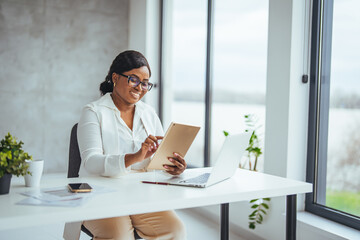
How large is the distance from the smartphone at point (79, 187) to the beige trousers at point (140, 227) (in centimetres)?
25

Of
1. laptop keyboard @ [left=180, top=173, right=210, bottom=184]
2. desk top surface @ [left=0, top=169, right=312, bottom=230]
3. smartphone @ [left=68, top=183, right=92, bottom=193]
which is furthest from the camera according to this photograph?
laptop keyboard @ [left=180, top=173, right=210, bottom=184]

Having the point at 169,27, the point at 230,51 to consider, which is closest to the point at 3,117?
the point at 169,27

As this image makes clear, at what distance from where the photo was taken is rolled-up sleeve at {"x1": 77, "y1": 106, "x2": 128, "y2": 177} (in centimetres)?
185

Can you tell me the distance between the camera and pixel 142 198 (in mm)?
1454

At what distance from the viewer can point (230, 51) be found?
3568 millimetres

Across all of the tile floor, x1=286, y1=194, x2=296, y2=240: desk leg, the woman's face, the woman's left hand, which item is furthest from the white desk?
the tile floor

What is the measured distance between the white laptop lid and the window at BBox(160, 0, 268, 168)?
1.33 m

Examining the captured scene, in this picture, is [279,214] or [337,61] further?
[279,214]

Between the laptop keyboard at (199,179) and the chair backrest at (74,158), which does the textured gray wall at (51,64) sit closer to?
the chair backrest at (74,158)

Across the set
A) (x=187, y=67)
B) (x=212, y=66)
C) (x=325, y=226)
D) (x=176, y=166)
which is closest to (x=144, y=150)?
(x=176, y=166)

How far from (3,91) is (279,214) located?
3485 mm

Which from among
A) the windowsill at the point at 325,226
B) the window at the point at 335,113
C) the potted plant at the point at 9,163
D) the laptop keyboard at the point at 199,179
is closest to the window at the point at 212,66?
the window at the point at 335,113

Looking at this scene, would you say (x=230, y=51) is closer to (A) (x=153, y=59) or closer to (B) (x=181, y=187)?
(A) (x=153, y=59)

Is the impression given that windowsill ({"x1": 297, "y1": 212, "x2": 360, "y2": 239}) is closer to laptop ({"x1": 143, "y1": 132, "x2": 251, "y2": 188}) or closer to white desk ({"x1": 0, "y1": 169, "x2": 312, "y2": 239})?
white desk ({"x1": 0, "y1": 169, "x2": 312, "y2": 239})
